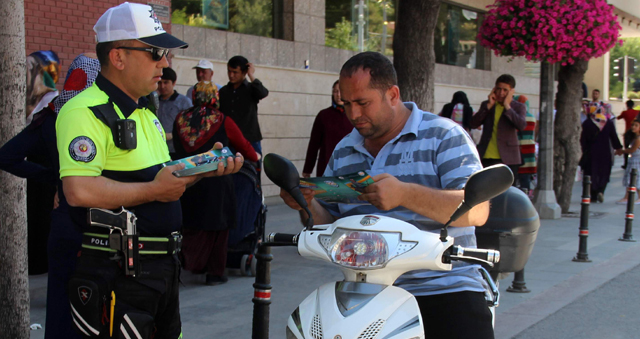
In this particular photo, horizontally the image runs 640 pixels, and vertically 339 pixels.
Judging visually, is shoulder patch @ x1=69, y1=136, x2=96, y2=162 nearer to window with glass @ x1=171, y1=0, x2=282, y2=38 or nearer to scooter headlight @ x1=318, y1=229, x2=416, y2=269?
scooter headlight @ x1=318, y1=229, x2=416, y2=269

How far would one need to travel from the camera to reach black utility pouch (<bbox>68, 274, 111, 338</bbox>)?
2928 millimetres

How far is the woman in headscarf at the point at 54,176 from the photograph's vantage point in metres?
3.28

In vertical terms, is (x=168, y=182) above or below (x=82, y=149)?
below

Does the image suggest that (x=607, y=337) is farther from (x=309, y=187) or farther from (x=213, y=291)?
(x=309, y=187)

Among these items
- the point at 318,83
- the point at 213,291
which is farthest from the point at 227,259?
the point at 318,83

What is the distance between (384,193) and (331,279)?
485 centimetres

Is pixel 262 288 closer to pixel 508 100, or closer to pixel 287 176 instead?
pixel 287 176

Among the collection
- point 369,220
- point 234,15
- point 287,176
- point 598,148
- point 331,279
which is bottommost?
point 331,279

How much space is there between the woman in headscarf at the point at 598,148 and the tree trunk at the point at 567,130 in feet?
8.91

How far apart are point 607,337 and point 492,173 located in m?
3.91

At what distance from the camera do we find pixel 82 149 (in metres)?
2.83

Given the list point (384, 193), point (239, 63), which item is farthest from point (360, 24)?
point (384, 193)

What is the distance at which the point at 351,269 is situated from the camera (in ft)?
7.95

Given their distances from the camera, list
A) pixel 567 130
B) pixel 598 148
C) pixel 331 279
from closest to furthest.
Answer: pixel 331 279
pixel 567 130
pixel 598 148
